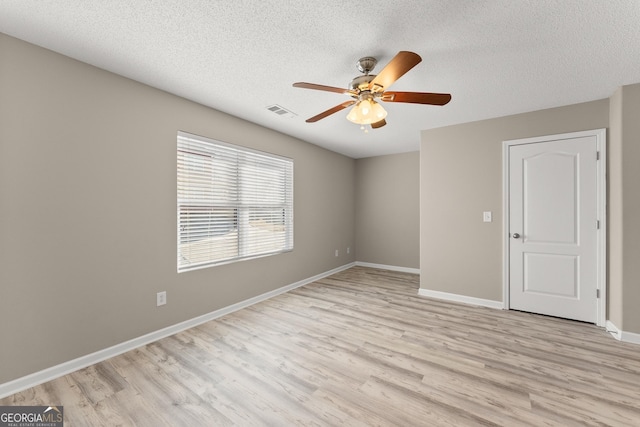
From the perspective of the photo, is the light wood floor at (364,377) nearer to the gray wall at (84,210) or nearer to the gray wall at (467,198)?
the gray wall at (84,210)

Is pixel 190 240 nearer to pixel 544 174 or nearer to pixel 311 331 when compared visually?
pixel 311 331

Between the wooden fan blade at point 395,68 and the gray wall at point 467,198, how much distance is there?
226 centimetres

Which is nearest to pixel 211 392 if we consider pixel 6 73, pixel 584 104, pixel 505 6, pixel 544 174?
pixel 6 73

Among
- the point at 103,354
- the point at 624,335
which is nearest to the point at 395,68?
the point at 103,354

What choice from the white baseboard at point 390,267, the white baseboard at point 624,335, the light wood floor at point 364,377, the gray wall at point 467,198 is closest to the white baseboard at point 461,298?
the gray wall at point 467,198

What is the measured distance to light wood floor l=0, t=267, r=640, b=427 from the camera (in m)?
1.62

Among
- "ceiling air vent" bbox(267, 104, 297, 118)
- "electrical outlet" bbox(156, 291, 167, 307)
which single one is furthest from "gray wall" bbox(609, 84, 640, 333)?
"electrical outlet" bbox(156, 291, 167, 307)

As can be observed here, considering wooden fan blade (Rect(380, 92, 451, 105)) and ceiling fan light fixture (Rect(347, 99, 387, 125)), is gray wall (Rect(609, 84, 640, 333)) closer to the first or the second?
wooden fan blade (Rect(380, 92, 451, 105))

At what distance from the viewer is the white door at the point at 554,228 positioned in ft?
9.62

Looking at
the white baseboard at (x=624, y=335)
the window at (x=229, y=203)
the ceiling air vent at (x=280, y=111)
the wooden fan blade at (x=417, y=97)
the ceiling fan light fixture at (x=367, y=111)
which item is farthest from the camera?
the ceiling air vent at (x=280, y=111)

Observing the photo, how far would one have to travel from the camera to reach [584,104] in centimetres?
294

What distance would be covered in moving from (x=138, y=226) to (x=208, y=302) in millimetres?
1157

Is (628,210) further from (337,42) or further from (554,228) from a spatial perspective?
(337,42)

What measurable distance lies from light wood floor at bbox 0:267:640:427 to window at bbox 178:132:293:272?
88 centimetres
